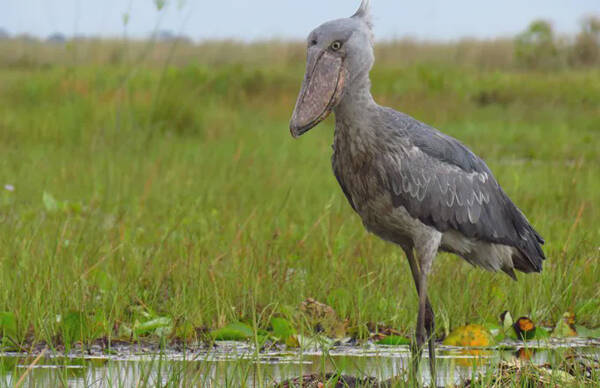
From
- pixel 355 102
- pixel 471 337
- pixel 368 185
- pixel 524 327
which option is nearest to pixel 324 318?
pixel 471 337

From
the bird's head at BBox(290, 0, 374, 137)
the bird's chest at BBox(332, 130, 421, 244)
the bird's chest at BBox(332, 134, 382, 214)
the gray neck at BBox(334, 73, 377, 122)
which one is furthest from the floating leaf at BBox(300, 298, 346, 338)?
the bird's head at BBox(290, 0, 374, 137)

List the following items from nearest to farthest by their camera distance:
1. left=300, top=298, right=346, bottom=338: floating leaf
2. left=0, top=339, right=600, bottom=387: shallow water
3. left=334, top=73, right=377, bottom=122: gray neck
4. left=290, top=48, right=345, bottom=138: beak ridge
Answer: left=290, top=48, right=345, bottom=138: beak ridge
left=334, top=73, right=377, bottom=122: gray neck
left=0, top=339, right=600, bottom=387: shallow water
left=300, top=298, right=346, bottom=338: floating leaf

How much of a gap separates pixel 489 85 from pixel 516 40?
7.76 m

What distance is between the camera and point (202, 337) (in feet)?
14.5

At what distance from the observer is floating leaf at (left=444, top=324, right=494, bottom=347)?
423cm

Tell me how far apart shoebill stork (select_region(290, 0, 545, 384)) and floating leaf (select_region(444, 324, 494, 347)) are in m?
0.23

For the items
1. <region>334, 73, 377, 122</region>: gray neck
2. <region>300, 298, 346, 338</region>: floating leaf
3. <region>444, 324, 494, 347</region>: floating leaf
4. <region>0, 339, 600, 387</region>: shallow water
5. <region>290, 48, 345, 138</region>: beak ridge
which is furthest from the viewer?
<region>300, 298, 346, 338</region>: floating leaf

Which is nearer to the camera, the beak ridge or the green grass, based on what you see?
the beak ridge

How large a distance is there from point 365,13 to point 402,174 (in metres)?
0.65

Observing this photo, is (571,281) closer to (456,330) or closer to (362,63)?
(456,330)

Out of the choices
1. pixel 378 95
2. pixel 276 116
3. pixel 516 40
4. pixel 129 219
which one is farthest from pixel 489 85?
pixel 129 219

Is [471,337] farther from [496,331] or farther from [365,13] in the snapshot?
Result: [365,13]

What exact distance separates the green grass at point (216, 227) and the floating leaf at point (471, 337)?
0.12 metres

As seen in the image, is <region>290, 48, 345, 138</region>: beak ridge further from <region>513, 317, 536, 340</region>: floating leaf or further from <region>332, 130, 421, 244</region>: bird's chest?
<region>513, 317, 536, 340</region>: floating leaf
